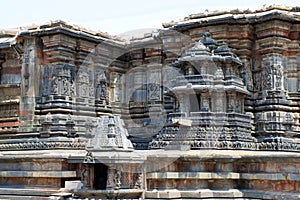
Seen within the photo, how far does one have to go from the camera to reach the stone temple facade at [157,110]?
1094 cm

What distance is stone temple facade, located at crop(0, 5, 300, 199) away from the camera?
35.9ft

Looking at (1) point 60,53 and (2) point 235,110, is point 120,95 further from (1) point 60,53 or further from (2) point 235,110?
(2) point 235,110

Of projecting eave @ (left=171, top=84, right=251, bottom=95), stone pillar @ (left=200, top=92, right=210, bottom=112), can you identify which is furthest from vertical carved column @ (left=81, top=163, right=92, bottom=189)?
stone pillar @ (left=200, top=92, right=210, bottom=112)

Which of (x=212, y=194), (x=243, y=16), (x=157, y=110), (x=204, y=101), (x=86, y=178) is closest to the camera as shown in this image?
(x=86, y=178)

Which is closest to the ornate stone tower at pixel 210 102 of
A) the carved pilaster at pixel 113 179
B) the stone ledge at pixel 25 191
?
the carved pilaster at pixel 113 179

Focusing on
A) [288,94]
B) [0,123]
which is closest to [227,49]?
[288,94]

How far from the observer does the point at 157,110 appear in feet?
62.7

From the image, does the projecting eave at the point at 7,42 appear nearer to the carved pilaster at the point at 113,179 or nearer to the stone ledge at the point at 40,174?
the stone ledge at the point at 40,174

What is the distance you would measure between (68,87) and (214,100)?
5.63 meters

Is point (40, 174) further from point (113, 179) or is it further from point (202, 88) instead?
point (202, 88)

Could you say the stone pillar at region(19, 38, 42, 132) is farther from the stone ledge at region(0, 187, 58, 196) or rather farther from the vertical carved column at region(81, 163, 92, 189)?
the vertical carved column at region(81, 163, 92, 189)

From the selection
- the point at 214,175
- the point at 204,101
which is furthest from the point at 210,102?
the point at 214,175

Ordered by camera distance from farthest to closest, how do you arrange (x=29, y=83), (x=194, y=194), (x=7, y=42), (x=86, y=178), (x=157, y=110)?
(x=157, y=110) < (x=7, y=42) < (x=29, y=83) < (x=194, y=194) < (x=86, y=178)

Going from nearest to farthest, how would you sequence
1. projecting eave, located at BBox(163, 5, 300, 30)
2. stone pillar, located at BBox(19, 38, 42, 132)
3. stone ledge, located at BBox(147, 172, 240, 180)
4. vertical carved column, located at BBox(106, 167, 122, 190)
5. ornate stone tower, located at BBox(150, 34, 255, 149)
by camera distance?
1. vertical carved column, located at BBox(106, 167, 122, 190)
2. stone ledge, located at BBox(147, 172, 240, 180)
3. ornate stone tower, located at BBox(150, 34, 255, 149)
4. projecting eave, located at BBox(163, 5, 300, 30)
5. stone pillar, located at BBox(19, 38, 42, 132)
